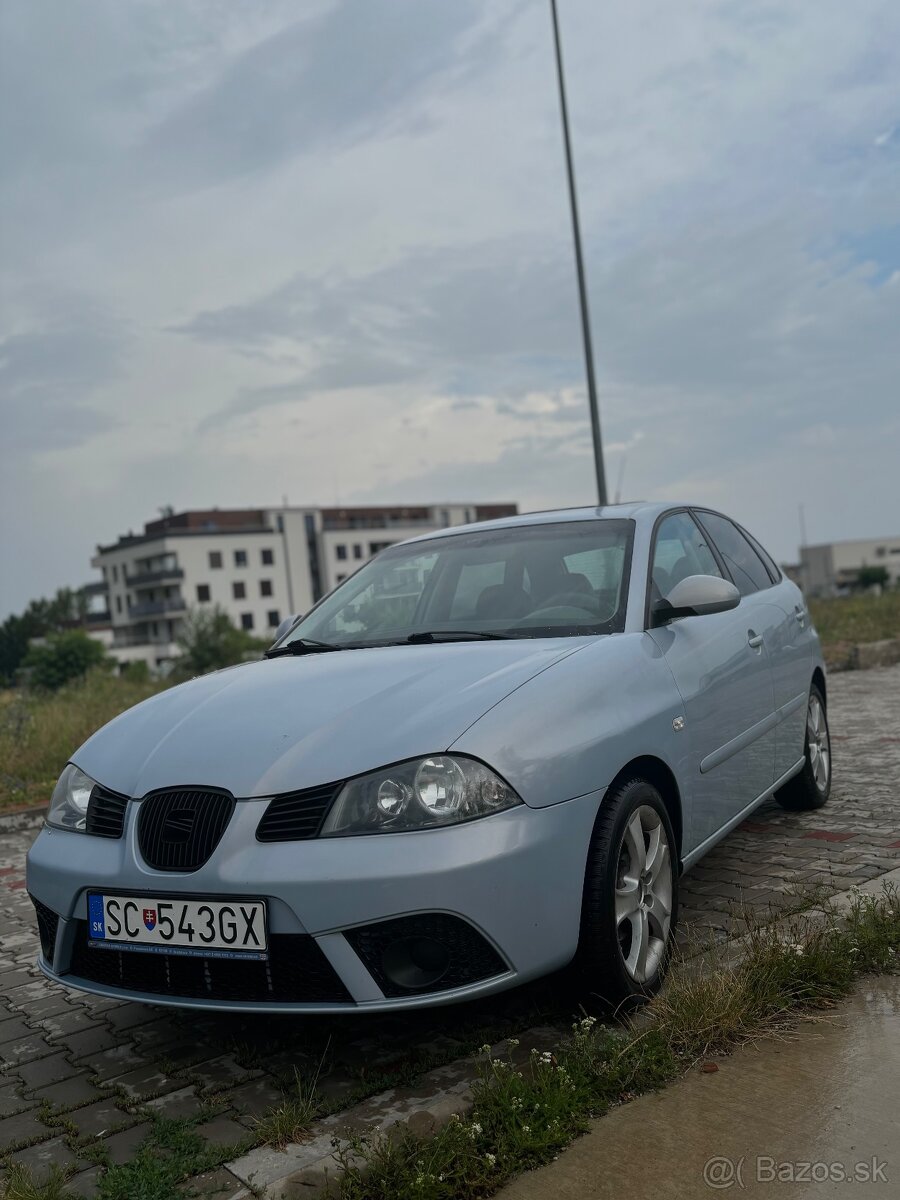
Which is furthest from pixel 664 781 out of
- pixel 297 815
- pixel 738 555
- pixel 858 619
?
pixel 858 619

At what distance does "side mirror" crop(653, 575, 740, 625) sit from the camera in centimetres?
401

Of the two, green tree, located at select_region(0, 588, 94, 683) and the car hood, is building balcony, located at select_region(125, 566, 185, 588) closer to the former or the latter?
green tree, located at select_region(0, 588, 94, 683)

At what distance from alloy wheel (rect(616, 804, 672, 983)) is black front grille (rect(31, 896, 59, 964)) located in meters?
1.64

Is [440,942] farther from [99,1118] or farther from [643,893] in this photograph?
[99,1118]

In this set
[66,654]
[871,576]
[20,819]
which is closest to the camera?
[20,819]

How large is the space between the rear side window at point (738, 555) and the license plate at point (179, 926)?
2917mm

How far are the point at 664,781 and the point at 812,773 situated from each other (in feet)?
7.91

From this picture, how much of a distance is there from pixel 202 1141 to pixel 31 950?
230cm

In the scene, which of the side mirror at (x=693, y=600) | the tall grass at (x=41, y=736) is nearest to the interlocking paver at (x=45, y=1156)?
the side mirror at (x=693, y=600)

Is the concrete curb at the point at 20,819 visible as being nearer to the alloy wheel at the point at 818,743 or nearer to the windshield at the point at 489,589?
the windshield at the point at 489,589

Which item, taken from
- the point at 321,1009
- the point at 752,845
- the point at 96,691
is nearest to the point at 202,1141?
the point at 321,1009

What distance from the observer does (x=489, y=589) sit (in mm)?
4430

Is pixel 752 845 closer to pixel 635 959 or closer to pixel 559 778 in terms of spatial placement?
pixel 635 959
